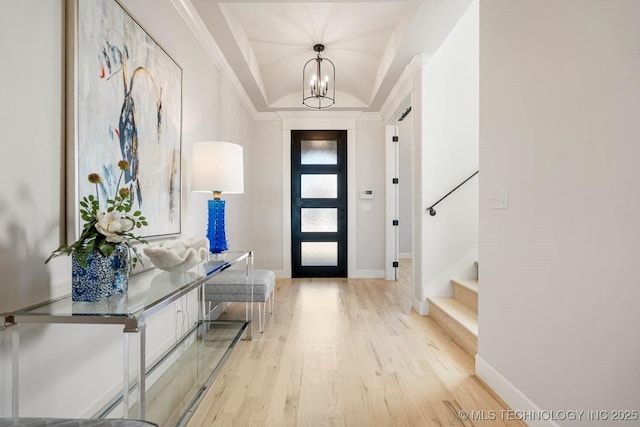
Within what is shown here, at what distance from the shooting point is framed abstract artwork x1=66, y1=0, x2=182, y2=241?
1277mm

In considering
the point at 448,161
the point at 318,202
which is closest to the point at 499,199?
the point at 448,161

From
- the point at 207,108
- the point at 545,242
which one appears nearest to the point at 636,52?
the point at 545,242

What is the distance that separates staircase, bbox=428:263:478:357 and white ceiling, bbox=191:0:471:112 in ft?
7.26

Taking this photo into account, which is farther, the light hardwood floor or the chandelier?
the chandelier

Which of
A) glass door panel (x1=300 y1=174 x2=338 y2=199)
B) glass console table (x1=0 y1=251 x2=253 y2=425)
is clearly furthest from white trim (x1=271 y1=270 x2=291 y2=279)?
glass console table (x1=0 y1=251 x2=253 y2=425)

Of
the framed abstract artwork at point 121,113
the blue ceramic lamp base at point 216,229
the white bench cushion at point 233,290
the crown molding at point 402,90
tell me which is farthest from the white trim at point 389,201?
the framed abstract artwork at point 121,113

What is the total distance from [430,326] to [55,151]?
113 inches

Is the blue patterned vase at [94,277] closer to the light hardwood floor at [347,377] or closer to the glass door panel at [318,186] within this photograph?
the light hardwood floor at [347,377]

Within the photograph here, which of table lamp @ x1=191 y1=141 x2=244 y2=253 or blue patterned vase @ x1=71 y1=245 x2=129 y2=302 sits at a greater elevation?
table lamp @ x1=191 y1=141 x2=244 y2=253

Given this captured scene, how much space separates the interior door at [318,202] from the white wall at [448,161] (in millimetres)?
1880

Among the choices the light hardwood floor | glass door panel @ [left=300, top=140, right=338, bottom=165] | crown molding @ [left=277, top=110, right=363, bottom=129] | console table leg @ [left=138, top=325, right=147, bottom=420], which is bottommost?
the light hardwood floor

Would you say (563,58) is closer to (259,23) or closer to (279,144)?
(259,23)

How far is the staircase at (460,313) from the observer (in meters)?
2.34

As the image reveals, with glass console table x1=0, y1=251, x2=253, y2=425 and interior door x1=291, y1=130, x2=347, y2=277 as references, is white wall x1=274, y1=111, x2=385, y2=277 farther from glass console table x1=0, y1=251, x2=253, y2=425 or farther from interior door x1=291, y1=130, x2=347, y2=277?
glass console table x1=0, y1=251, x2=253, y2=425
